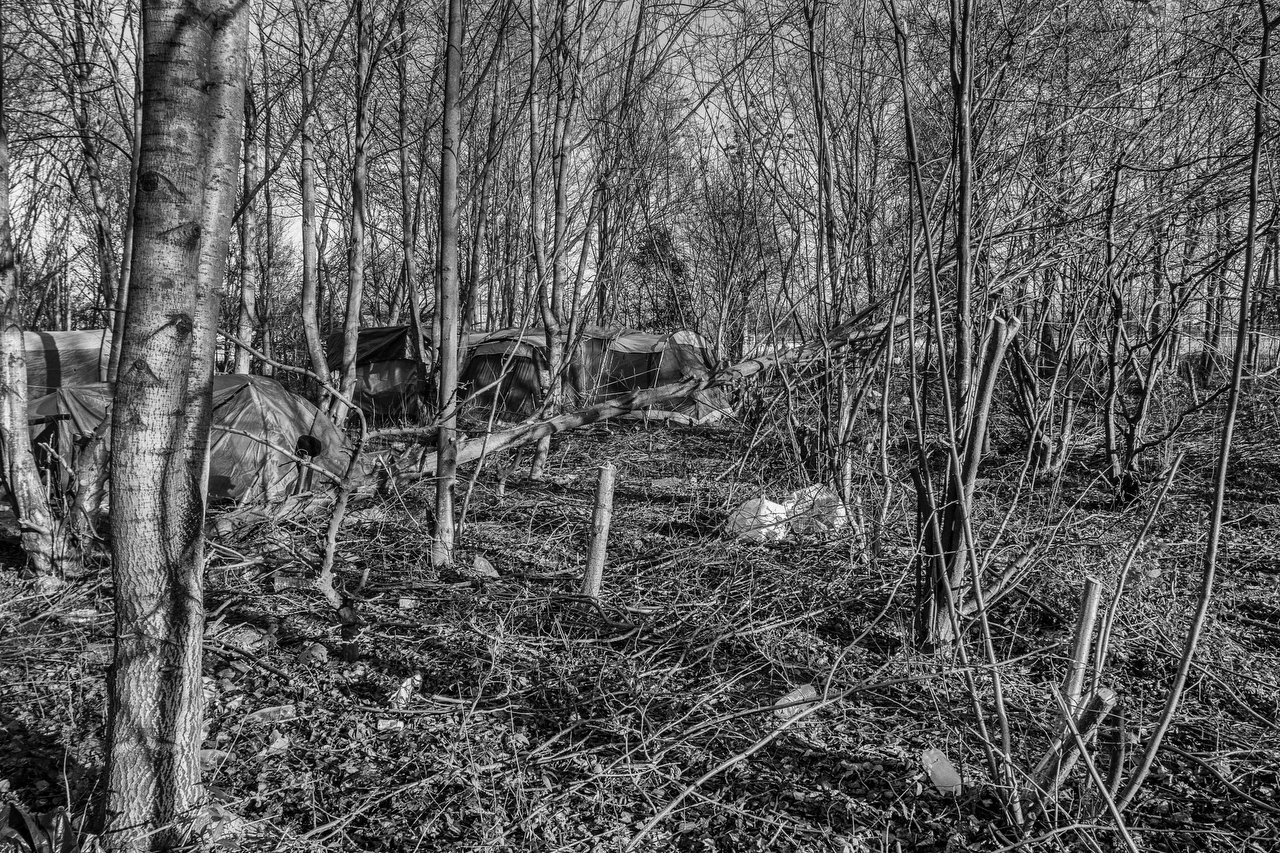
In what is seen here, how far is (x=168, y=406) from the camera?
1.96 metres

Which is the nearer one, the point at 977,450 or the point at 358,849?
the point at 358,849

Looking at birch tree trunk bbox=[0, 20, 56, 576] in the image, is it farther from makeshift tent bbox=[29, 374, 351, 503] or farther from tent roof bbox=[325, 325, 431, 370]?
tent roof bbox=[325, 325, 431, 370]

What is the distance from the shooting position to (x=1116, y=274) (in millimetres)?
5094

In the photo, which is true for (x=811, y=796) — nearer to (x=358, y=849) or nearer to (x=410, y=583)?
(x=358, y=849)

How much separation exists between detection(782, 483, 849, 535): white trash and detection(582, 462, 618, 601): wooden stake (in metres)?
1.17

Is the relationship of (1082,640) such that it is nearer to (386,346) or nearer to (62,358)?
(62,358)

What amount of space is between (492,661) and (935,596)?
2015 mm

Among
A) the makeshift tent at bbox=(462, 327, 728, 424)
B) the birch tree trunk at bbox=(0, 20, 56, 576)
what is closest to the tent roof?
the makeshift tent at bbox=(462, 327, 728, 424)

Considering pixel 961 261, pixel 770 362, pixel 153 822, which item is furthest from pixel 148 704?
pixel 770 362

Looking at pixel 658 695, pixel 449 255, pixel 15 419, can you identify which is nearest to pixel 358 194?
pixel 449 255

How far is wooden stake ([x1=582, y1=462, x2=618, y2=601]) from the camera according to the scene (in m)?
4.00

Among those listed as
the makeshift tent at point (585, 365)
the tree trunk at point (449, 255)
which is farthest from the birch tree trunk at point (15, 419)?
the makeshift tent at point (585, 365)

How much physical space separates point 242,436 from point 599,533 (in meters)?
3.70

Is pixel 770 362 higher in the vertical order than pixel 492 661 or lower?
higher
